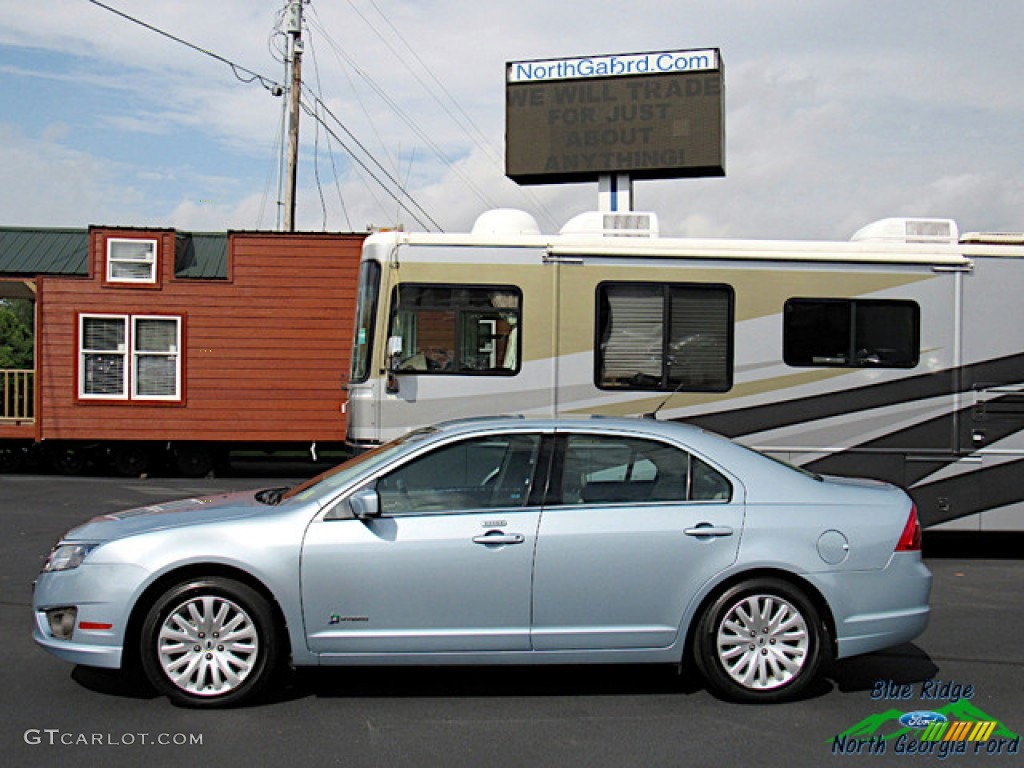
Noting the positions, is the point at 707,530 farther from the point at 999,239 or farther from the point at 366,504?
the point at 999,239

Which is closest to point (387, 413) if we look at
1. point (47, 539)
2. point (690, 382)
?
point (690, 382)

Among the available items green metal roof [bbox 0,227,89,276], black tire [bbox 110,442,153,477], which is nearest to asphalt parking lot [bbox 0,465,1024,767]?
black tire [bbox 110,442,153,477]

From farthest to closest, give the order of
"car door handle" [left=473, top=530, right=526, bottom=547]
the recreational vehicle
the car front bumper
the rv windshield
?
the rv windshield, the recreational vehicle, "car door handle" [left=473, top=530, right=526, bottom=547], the car front bumper

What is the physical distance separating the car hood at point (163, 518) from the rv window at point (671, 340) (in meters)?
4.74

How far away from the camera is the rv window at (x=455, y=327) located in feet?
32.5

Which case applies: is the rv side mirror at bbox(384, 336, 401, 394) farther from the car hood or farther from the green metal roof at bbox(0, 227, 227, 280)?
the green metal roof at bbox(0, 227, 227, 280)

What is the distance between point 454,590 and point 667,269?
5453mm

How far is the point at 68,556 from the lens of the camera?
5.34 metres

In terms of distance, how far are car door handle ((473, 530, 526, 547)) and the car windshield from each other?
0.68 metres

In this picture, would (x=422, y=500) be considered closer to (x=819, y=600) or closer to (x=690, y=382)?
(x=819, y=600)

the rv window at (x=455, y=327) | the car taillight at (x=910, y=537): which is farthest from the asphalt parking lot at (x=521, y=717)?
the rv window at (x=455, y=327)

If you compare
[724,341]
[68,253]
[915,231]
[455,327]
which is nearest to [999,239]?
[915,231]

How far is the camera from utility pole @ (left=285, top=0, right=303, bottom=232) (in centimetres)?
2253

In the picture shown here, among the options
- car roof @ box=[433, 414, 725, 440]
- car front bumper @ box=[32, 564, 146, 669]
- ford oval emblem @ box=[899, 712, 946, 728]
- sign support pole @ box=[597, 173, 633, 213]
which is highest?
sign support pole @ box=[597, 173, 633, 213]
